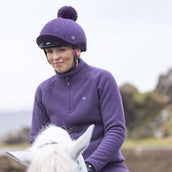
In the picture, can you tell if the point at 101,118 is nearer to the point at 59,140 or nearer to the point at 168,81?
the point at 59,140

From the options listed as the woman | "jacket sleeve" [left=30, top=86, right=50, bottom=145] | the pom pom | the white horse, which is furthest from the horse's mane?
the pom pom

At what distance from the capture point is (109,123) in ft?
9.30

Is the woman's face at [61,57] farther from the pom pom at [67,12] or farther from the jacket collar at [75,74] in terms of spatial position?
the pom pom at [67,12]

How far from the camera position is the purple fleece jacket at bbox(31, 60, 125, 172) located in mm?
2809

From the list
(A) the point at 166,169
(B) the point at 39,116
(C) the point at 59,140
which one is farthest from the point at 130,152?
(C) the point at 59,140

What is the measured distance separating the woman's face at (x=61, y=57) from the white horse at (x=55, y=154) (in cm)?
61

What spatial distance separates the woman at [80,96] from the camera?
283 centimetres

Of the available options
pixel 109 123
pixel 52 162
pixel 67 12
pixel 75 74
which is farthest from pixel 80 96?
pixel 52 162

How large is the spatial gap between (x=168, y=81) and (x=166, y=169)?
4.43 metres

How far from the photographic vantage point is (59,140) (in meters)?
2.39

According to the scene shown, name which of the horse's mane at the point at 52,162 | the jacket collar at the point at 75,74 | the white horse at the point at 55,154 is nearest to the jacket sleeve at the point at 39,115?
the jacket collar at the point at 75,74

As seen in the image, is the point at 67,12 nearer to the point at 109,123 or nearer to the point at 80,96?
the point at 80,96

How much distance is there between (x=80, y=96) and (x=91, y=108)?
12 centimetres

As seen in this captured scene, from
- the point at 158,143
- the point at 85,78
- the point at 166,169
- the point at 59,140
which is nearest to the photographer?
the point at 59,140
